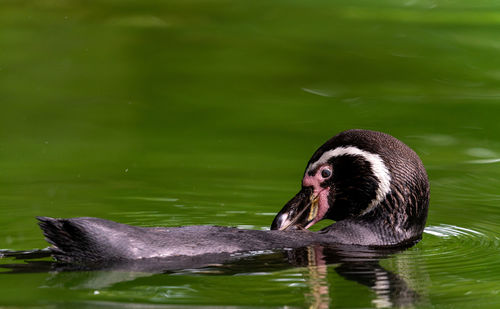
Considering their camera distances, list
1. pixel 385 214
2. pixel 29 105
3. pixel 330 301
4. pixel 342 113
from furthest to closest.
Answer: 1. pixel 29 105
2. pixel 342 113
3. pixel 385 214
4. pixel 330 301

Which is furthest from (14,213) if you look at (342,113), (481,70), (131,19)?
(131,19)

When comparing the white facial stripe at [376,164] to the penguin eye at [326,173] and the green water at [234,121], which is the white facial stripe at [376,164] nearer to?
the penguin eye at [326,173]

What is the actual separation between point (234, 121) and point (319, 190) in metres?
5.20

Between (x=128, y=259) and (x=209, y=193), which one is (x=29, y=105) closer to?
(x=209, y=193)

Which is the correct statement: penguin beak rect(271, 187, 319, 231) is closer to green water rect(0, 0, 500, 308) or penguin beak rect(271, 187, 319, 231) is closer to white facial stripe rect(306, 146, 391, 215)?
white facial stripe rect(306, 146, 391, 215)

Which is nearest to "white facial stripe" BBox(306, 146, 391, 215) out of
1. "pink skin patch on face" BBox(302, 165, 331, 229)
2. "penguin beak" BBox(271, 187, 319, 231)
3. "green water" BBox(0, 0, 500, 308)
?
"pink skin patch on face" BBox(302, 165, 331, 229)

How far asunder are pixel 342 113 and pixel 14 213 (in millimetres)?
5467

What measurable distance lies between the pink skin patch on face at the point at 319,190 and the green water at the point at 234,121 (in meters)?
0.75

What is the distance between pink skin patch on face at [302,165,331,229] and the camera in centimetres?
842

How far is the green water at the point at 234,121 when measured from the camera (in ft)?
23.4

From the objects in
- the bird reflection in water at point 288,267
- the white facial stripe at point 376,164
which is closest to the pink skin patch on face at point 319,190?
the white facial stripe at point 376,164

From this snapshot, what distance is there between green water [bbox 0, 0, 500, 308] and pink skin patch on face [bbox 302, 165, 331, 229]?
0.75 metres

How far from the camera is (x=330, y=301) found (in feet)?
22.2

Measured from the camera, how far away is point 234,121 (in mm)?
13586
